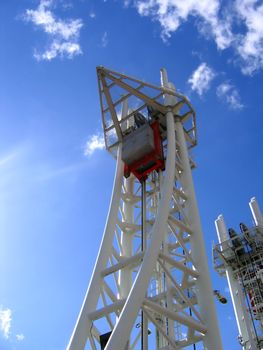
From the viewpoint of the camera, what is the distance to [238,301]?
2673 cm

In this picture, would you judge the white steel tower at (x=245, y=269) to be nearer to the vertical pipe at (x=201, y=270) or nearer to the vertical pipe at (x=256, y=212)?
the vertical pipe at (x=256, y=212)

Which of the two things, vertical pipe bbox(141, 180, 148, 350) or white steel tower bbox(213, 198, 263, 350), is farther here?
white steel tower bbox(213, 198, 263, 350)

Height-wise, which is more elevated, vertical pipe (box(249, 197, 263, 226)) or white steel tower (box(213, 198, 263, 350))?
vertical pipe (box(249, 197, 263, 226))

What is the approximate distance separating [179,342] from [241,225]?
700 inches

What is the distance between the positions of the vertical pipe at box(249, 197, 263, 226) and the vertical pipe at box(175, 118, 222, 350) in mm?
13795

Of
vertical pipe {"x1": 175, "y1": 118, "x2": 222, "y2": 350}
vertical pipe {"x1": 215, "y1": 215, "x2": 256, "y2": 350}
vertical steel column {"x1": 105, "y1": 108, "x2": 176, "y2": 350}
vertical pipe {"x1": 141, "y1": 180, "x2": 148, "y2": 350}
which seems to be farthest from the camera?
vertical pipe {"x1": 215, "y1": 215, "x2": 256, "y2": 350}

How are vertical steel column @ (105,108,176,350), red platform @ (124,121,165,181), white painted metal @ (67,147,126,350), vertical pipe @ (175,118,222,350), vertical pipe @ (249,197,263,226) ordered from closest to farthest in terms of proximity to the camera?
vertical steel column @ (105,108,176,350) → vertical pipe @ (175,118,222,350) → white painted metal @ (67,147,126,350) → red platform @ (124,121,165,181) → vertical pipe @ (249,197,263,226)

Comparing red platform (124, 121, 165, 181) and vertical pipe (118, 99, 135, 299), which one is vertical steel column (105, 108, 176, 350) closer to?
red platform (124, 121, 165, 181)

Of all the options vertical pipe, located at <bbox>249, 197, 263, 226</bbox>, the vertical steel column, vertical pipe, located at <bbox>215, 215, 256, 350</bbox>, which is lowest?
the vertical steel column

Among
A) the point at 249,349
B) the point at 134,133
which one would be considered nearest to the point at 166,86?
the point at 134,133

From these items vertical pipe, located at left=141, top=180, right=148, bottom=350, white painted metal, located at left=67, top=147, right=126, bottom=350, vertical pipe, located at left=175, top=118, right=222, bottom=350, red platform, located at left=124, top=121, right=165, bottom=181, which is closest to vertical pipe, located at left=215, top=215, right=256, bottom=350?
vertical pipe, located at left=141, top=180, right=148, bottom=350

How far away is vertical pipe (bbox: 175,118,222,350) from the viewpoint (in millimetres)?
11266

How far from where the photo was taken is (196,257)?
43.3ft

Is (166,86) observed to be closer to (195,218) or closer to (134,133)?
(134,133)
